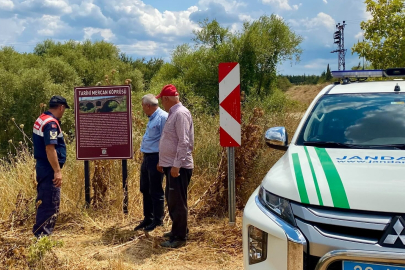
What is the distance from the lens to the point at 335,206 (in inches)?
95.3

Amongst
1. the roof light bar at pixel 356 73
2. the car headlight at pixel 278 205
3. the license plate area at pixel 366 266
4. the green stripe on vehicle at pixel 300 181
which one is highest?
the roof light bar at pixel 356 73

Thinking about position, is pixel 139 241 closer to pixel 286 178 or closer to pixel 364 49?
pixel 286 178

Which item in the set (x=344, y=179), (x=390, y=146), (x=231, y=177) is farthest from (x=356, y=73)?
(x=344, y=179)

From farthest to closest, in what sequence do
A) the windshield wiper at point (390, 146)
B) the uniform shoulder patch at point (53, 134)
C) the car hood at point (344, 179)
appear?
the uniform shoulder patch at point (53, 134) → the windshield wiper at point (390, 146) → the car hood at point (344, 179)

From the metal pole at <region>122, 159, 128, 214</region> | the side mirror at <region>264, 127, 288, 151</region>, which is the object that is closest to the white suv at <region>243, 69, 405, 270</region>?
the side mirror at <region>264, 127, 288, 151</region>

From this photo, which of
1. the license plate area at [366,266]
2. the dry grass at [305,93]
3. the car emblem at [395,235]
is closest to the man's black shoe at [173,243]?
the license plate area at [366,266]

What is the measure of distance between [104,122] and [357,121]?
3.74 metres

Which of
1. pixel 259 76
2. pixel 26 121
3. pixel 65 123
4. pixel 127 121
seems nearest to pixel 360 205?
pixel 127 121

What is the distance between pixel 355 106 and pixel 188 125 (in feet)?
6.15

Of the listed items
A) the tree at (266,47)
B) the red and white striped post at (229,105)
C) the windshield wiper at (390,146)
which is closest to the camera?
the windshield wiper at (390,146)

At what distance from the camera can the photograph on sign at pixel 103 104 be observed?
603 centimetres

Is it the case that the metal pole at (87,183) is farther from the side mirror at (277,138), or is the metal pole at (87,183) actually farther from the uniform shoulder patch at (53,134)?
the side mirror at (277,138)

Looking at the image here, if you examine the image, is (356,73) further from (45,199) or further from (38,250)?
(45,199)

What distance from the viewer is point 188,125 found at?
15.7 ft
